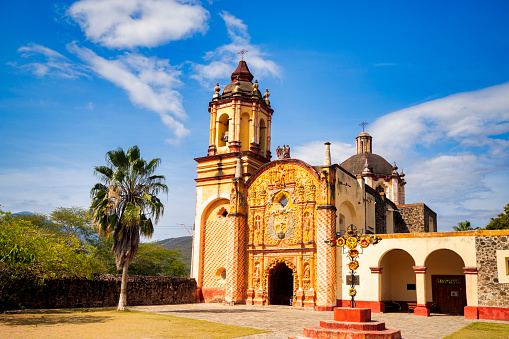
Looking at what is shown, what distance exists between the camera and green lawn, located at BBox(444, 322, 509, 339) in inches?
536

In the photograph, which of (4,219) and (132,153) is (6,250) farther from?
(132,153)

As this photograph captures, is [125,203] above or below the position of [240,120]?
below

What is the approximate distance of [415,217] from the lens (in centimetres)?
3425

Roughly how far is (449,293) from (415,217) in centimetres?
1037

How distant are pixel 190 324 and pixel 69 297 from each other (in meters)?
8.87

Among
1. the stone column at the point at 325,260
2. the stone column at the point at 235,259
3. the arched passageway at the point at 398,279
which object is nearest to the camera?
the stone column at the point at 325,260

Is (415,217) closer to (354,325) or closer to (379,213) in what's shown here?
(379,213)

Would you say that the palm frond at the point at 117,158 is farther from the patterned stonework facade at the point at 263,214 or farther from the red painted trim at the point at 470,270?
the red painted trim at the point at 470,270

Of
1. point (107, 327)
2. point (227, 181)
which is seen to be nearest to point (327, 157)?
point (227, 181)

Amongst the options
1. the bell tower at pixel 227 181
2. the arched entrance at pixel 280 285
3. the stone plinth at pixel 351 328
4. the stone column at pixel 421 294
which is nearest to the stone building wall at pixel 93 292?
the bell tower at pixel 227 181

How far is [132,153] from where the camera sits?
70.4 feet

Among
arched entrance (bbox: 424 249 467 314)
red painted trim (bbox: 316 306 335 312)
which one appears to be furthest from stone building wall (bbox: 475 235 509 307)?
red painted trim (bbox: 316 306 335 312)

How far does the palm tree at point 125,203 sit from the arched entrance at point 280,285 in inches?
332

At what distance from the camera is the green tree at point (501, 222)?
114 ft
